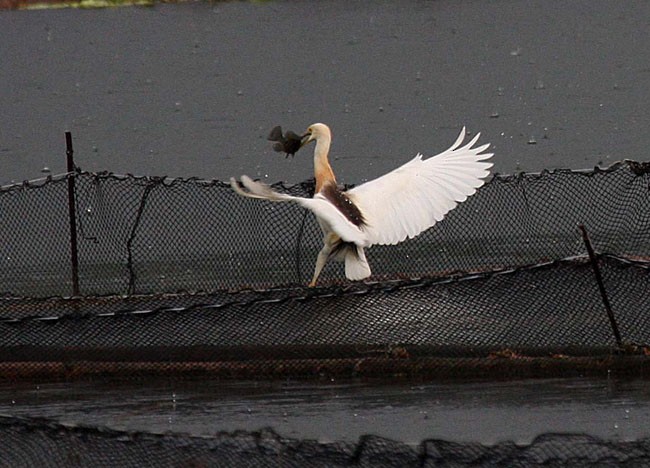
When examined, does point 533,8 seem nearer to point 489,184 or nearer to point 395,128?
point 395,128

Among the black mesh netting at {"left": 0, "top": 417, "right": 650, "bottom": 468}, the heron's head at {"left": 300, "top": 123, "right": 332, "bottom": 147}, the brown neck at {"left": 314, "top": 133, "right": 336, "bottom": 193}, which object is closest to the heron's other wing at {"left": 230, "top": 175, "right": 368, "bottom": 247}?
the brown neck at {"left": 314, "top": 133, "right": 336, "bottom": 193}

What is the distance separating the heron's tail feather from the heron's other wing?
149 millimetres

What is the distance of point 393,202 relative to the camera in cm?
1022

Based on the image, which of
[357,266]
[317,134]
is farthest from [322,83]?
[357,266]

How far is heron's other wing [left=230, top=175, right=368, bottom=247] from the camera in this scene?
9.12 m

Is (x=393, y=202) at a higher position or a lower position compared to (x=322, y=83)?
lower

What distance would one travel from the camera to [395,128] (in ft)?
71.3

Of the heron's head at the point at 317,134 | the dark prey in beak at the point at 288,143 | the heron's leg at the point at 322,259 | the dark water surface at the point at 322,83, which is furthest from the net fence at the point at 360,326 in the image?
the dark water surface at the point at 322,83

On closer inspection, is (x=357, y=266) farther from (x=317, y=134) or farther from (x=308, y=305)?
(x=317, y=134)

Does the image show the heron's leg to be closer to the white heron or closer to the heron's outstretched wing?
the white heron

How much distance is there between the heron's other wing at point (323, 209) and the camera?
9.12m

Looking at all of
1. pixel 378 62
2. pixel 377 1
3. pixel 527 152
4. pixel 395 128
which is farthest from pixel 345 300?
pixel 377 1

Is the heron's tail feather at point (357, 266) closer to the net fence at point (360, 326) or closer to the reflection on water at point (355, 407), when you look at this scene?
the net fence at point (360, 326)

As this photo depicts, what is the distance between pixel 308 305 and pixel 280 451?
2176 mm
